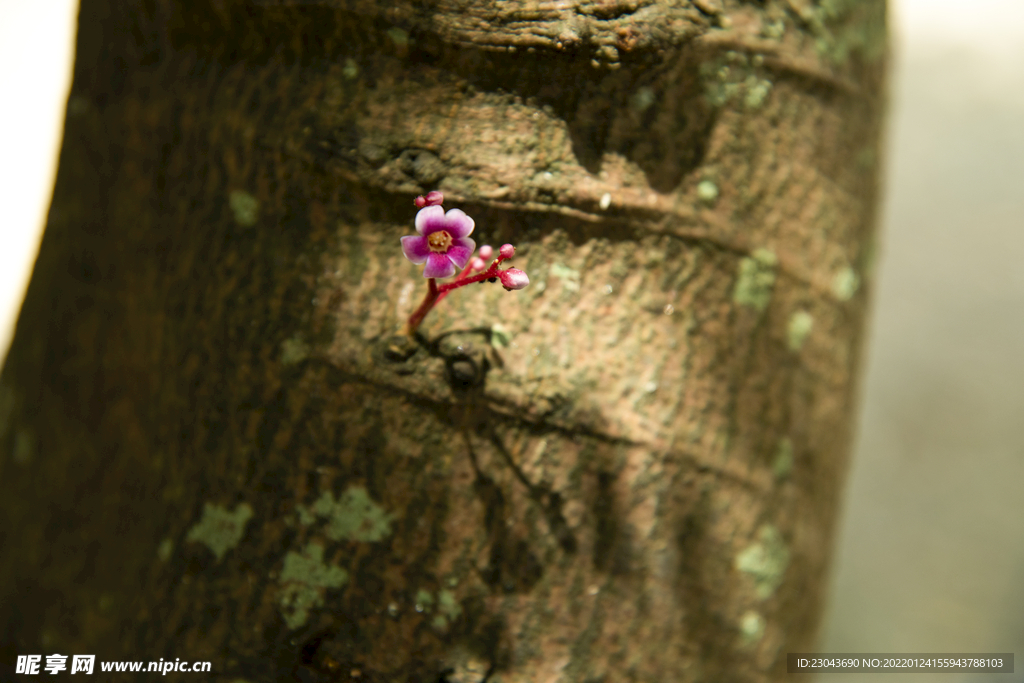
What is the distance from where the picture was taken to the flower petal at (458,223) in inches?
21.7

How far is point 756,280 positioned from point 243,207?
0.58 metres

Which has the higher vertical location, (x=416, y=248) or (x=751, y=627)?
(x=416, y=248)

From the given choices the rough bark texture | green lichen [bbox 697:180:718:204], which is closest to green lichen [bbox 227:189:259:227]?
the rough bark texture

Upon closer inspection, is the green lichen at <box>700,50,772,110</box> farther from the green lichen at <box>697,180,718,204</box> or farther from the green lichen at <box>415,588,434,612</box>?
the green lichen at <box>415,588,434,612</box>

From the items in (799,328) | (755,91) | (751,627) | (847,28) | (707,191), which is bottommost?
(751,627)

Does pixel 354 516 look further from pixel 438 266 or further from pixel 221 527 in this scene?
pixel 438 266

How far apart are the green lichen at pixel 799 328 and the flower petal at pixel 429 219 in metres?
0.44

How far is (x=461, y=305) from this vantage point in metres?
0.62

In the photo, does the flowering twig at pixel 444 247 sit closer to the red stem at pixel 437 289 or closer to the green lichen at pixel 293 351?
the red stem at pixel 437 289

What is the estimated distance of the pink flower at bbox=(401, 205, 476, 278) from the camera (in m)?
0.55

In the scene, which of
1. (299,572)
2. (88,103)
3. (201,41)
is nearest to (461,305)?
(299,572)

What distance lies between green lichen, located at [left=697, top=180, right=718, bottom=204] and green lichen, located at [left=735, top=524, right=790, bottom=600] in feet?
1.28

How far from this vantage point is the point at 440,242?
0.56m

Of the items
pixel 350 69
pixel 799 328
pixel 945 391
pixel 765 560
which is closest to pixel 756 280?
pixel 799 328
